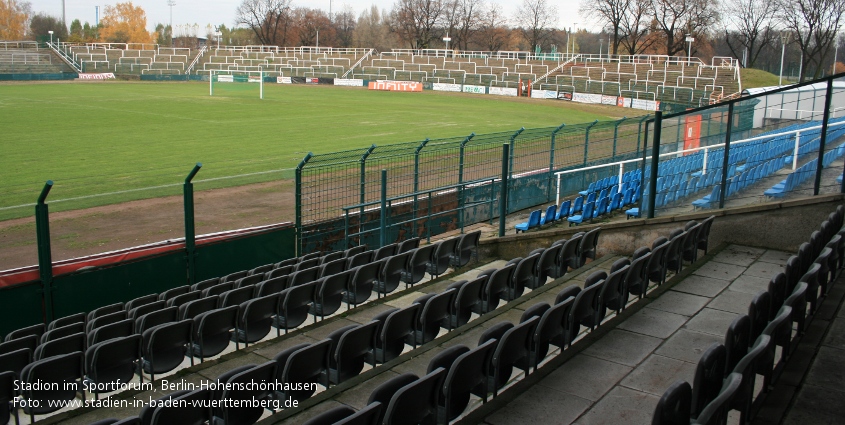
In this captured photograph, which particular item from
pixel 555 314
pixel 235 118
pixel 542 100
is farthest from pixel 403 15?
pixel 555 314

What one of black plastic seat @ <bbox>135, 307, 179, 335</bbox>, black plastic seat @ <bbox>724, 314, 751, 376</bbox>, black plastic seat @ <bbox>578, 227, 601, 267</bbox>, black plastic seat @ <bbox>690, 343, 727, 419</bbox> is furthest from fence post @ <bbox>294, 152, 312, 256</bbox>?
black plastic seat @ <bbox>690, 343, 727, 419</bbox>

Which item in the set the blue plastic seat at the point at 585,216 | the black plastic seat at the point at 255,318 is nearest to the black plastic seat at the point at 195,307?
the black plastic seat at the point at 255,318

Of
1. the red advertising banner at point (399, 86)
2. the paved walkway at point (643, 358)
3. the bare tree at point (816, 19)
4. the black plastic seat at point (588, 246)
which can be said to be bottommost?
the paved walkway at point (643, 358)

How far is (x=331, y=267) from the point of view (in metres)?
9.72

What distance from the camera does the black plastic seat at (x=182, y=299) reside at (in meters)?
8.80

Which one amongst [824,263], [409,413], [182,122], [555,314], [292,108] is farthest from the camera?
[292,108]

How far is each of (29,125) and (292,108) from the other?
15.4m

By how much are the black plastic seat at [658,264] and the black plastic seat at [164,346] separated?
196 inches

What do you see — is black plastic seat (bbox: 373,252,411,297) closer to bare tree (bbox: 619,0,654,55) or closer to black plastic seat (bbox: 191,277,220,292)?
black plastic seat (bbox: 191,277,220,292)

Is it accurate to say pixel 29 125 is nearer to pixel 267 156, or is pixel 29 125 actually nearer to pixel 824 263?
pixel 267 156

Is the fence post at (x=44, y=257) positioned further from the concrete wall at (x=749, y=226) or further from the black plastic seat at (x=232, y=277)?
the concrete wall at (x=749, y=226)

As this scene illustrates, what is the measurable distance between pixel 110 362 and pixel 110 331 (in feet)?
3.06

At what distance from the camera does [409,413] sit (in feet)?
14.8

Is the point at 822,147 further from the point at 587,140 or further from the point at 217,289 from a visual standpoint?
the point at 217,289
